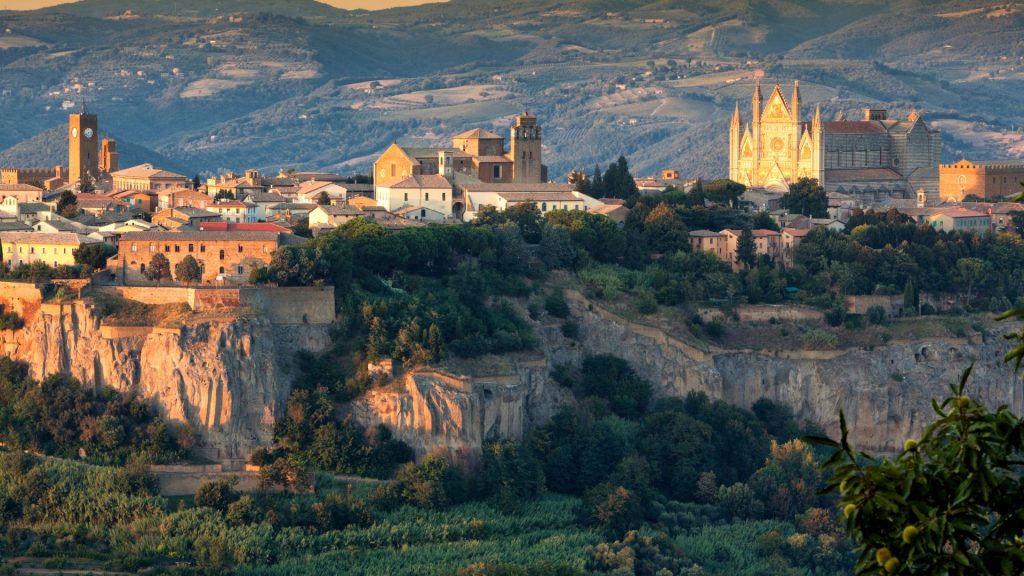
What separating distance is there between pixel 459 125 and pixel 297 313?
4853 inches

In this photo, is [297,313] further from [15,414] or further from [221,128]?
[221,128]

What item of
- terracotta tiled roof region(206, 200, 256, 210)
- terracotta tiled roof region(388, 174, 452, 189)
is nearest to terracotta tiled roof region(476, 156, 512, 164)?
terracotta tiled roof region(388, 174, 452, 189)

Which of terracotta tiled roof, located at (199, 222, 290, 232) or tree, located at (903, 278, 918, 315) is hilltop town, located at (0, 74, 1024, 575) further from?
terracotta tiled roof, located at (199, 222, 290, 232)

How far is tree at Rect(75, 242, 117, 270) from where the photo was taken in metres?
48.4

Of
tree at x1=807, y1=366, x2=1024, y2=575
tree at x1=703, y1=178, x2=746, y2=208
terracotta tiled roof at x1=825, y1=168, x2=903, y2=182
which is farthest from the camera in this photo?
terracotta tiled roof at x1=825, y1=168, x2=903, y2=182

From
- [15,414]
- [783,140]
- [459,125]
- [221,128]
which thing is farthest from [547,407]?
[221,128]

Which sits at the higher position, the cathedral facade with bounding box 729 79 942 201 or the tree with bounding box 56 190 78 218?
the cathedral facade with bounding box 729 79 942 201

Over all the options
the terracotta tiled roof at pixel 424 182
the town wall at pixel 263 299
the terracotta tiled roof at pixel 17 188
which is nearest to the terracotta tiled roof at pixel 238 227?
the town wall at pixel 263 299

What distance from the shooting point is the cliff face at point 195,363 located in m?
44.8

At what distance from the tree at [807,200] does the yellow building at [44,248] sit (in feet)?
81.2

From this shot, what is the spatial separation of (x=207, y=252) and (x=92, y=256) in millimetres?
2624

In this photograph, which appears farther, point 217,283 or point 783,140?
point 783,140

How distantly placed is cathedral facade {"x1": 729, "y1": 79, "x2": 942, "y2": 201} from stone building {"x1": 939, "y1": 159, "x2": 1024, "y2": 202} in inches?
17.7

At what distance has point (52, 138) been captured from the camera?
140 m
